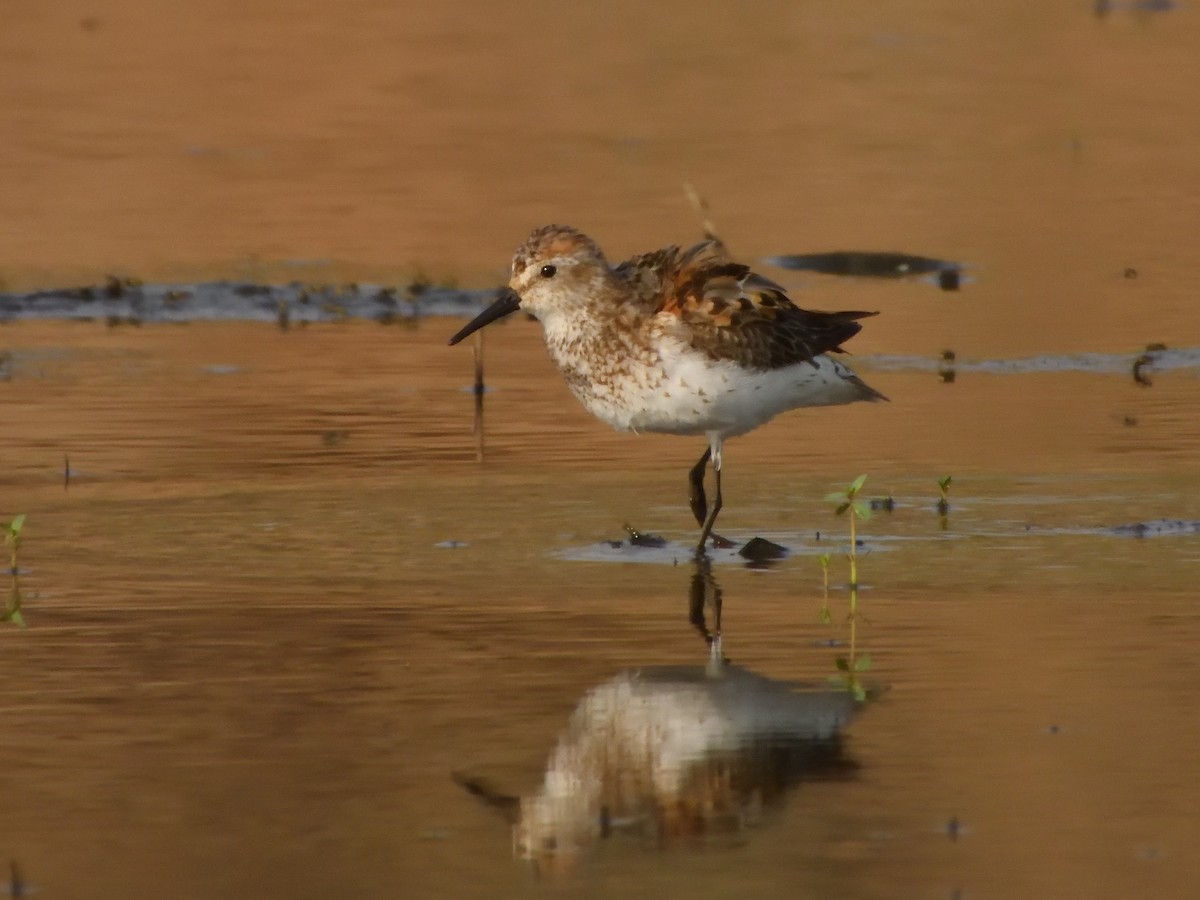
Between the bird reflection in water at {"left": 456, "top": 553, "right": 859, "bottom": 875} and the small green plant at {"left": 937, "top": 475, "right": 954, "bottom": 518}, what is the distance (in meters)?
2.25

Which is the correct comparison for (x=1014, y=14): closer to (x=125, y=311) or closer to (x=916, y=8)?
(x=916, y=8)

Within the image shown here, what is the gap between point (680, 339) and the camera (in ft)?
32.2

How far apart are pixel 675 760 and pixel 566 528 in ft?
10.6

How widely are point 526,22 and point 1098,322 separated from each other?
15.5 meters

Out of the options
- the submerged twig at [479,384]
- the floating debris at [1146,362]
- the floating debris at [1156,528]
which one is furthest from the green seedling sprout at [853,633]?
the floating debris at [1146,362]

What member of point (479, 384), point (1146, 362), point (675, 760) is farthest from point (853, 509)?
point (1146, 362)

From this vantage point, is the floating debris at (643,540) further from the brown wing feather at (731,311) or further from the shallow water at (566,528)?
the brown wing feather at (731,311)

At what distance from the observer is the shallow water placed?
612 centimetres

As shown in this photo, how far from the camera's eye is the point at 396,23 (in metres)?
30.0

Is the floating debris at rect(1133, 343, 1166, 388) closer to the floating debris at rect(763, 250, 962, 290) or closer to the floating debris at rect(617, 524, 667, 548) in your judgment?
the floating debris at rect(763, 250, 962, 290)

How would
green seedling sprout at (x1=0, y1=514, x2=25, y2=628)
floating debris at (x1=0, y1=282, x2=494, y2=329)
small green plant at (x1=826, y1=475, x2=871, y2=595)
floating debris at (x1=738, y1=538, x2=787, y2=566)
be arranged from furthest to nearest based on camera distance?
floating debris at (x1=0, y1=282, x2=494, y2=329), floating debris at (x1=738, y1=538, x2=787, y2=566), small green plant at (x1=826, y1=475, x2=871, y2=595), green seedling sprout at (x1=0, y1=514, x2=25, y2=628)

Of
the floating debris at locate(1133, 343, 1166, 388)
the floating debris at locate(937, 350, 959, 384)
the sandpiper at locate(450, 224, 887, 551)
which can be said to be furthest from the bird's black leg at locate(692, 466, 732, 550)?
the floating debris at locate(1133, 343, 1166, 388)

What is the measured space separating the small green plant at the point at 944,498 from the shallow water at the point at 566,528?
0.07 meters

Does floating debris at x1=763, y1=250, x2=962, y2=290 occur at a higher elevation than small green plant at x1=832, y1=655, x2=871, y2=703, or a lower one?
higher
